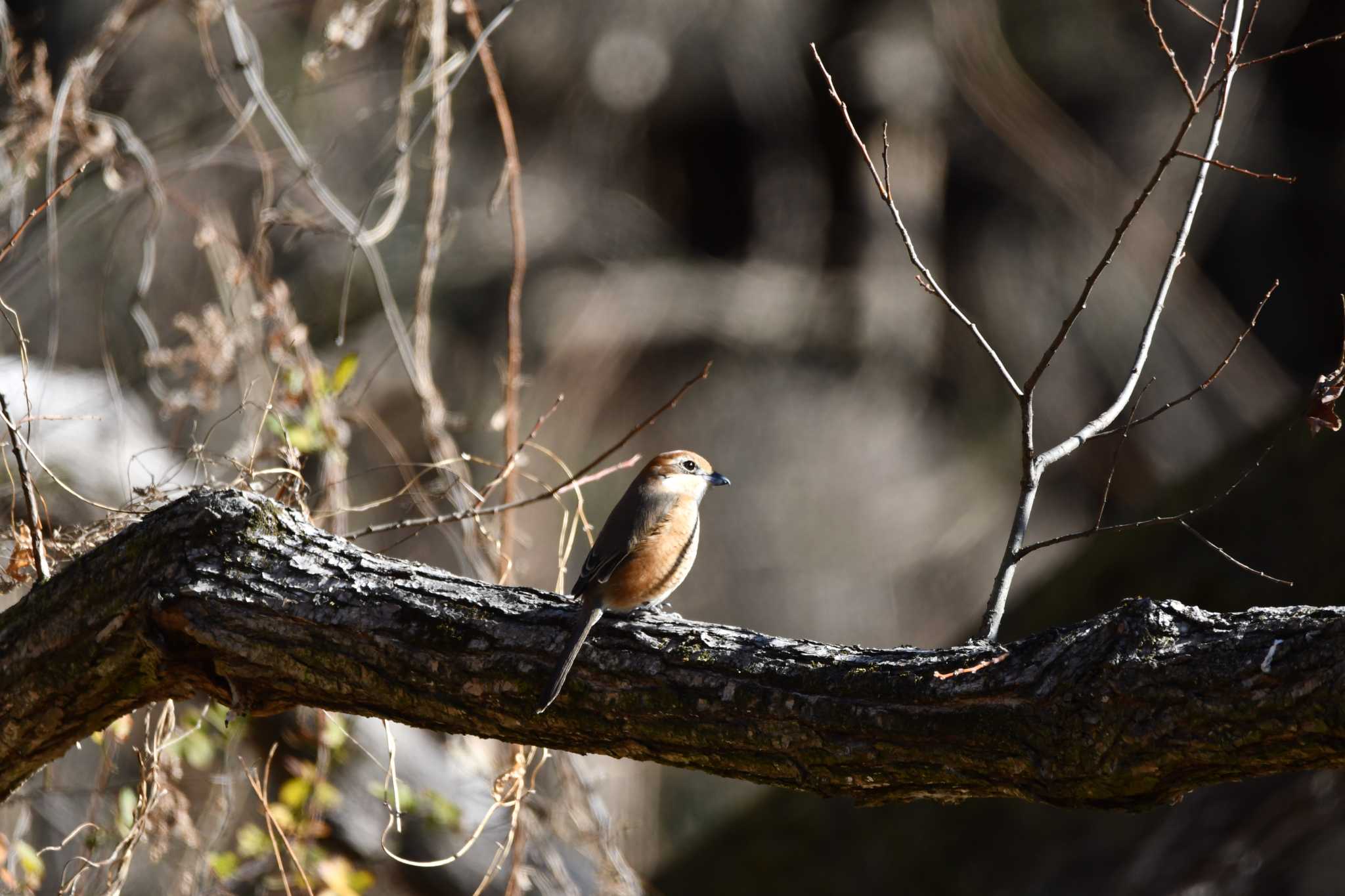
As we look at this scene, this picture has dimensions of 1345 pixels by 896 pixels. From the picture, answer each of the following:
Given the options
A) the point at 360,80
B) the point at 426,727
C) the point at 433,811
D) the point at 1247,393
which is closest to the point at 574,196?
the point at 360,80

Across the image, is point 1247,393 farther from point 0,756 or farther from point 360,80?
point 0,756

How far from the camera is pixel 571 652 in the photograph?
2.46 meters

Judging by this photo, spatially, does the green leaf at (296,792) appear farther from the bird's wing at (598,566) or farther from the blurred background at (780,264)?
the blurred background at (780,264)

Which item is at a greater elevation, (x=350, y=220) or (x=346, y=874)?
(x=350, y=220)

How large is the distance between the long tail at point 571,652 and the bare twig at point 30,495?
1.26m

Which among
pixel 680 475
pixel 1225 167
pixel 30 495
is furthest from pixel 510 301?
pixel 1225 167

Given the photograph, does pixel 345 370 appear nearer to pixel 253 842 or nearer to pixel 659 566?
pixel 659 566

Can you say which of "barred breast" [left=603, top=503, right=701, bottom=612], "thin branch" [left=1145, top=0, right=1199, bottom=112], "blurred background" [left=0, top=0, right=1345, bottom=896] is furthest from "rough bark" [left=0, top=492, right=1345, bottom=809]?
"blurred background" [left=0, top=0, right=1345, bottom=896]

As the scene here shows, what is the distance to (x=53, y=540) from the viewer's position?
128 inches

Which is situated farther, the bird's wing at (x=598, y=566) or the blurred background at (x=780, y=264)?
the blurred background at (x=780, y=264)

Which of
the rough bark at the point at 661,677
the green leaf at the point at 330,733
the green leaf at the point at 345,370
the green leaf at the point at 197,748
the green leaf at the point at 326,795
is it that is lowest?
the rough bark at the point at 661,677

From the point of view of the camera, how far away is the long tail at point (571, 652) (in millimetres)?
2434

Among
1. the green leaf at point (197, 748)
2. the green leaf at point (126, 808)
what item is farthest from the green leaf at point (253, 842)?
the green leaf at point (126, 808)

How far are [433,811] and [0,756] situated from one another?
2.30 m
